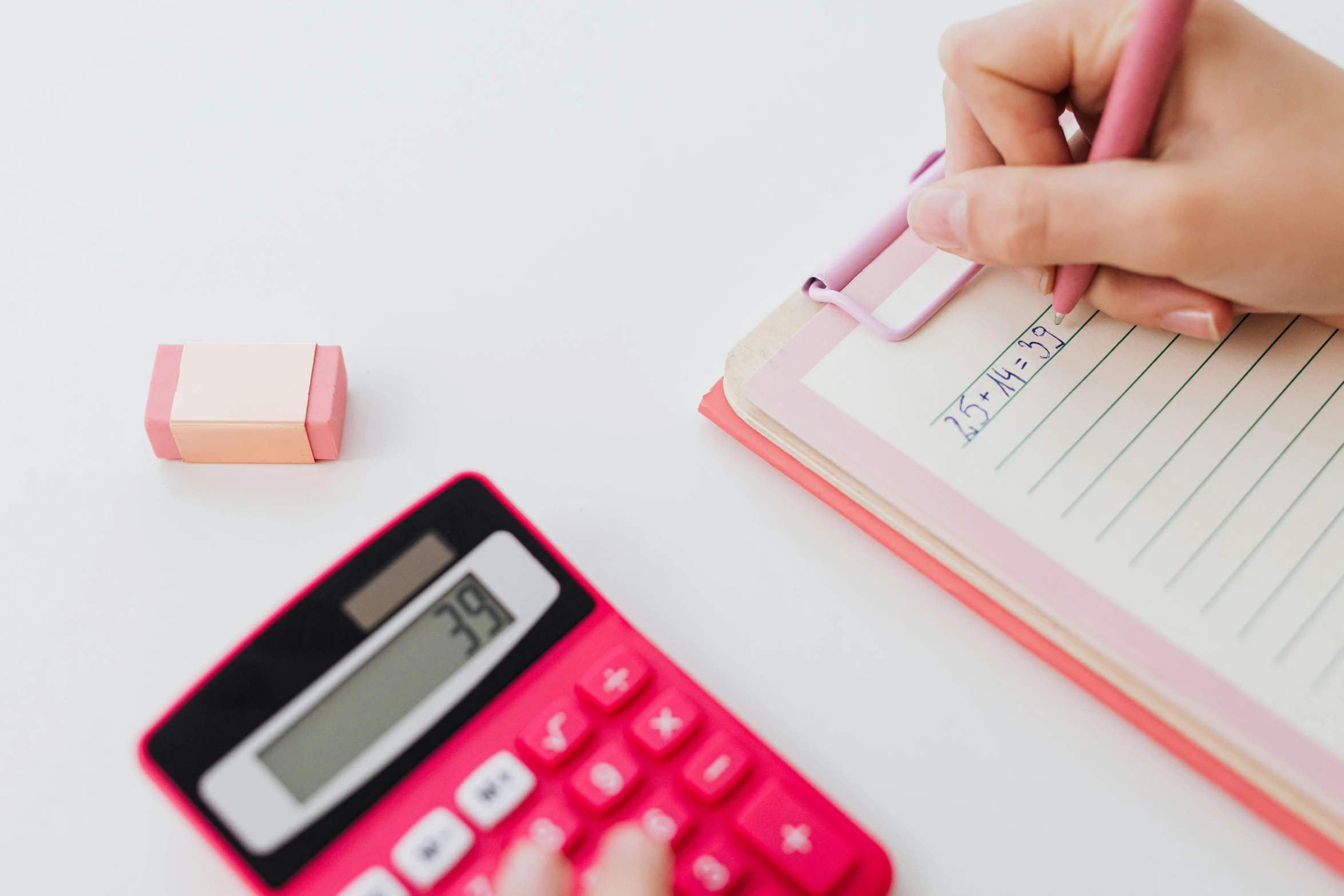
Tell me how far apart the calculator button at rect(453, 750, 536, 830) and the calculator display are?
0.04 m

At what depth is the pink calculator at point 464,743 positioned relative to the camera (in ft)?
1.22

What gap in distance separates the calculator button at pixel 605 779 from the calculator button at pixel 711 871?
0.03m

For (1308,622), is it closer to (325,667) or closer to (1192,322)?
(1192,322)

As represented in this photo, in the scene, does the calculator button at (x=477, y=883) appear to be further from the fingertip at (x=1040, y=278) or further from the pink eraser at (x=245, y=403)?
the fingertip at (x=1040, y=278)

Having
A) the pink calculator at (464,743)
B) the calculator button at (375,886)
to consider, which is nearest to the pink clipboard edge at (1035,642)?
the pink calculator at (464,743)

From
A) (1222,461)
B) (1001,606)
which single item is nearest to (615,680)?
(1001,606)

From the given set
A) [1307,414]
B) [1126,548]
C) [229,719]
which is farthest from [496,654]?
[1307,414]

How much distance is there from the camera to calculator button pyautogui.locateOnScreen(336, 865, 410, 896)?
0.36m

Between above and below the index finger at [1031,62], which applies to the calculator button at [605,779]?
below

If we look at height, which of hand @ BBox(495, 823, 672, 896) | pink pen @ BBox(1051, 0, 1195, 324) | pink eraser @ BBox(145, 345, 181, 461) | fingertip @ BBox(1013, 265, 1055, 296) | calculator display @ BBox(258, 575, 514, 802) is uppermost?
pink eraser @ BBox(145, 345, 181, 461)

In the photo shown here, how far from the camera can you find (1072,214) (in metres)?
0.42

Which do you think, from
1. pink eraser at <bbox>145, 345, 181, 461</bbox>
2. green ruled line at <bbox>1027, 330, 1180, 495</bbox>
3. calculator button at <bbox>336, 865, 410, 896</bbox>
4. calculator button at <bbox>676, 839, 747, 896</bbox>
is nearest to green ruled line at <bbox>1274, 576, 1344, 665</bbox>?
green ruled line at <bbox>1027, 330, 1180, 495</bbox>

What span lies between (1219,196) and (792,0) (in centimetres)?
31

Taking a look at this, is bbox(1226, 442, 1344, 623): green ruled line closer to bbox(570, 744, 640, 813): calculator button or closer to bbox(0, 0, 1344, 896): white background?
bbox(0, 0, 1344, 896): white background
